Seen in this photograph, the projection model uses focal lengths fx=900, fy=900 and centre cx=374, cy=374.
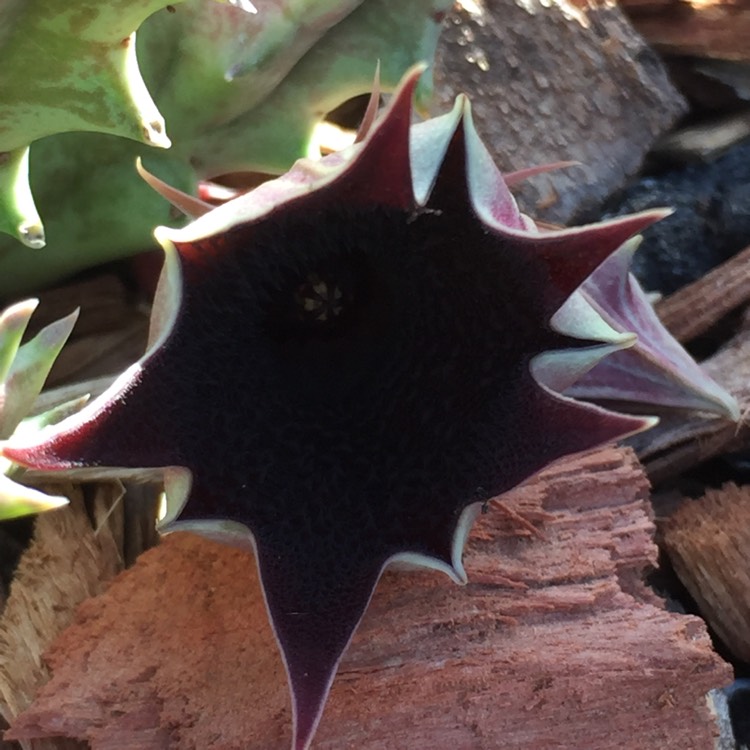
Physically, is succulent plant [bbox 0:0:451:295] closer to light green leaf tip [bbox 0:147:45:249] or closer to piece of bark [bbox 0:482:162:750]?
light green leaf tip [bbox 0:147:45:249]

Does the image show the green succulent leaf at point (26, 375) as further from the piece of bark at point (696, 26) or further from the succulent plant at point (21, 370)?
the piece of bark at point (696, 26)

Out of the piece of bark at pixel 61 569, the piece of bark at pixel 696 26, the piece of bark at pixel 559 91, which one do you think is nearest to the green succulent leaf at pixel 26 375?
the piece of bark at pixel 61 569

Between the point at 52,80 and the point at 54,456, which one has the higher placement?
the point at 52,80

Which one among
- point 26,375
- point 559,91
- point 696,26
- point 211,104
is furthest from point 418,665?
point 696,26

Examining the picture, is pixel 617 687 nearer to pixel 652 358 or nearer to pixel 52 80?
pixel 652 358

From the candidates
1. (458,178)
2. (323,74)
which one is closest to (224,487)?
(458,178)
